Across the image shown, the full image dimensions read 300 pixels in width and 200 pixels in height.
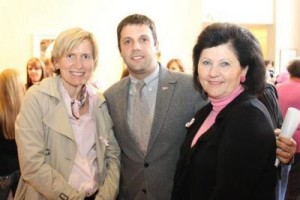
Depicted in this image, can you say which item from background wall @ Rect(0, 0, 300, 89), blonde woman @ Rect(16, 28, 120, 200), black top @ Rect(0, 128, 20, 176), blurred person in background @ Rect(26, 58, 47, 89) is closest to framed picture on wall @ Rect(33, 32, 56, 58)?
background wall @ Rect(0, 0, 300, 89)

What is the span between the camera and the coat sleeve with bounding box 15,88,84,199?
2232 mm

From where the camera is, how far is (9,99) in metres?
3.68

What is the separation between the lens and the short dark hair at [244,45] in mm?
1795

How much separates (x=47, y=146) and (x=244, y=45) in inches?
48.7

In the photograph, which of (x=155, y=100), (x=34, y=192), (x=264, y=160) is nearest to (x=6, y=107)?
(x=34, y=192)

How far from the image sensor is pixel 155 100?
2504 millimetres

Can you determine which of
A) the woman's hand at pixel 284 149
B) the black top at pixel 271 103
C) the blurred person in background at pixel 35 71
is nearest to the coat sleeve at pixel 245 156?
the woman's hand at pixel 284 149

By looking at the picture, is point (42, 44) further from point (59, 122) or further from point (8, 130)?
point (59, 122)

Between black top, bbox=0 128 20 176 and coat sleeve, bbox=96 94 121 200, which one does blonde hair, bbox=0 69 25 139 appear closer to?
black top, bbox=0 128 20 176

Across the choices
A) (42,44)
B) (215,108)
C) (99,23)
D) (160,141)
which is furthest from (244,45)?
(99,23)

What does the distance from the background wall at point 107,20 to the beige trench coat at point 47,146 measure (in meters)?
4.52

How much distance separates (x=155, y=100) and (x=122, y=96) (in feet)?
0.74

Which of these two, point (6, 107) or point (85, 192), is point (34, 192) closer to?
point (85, 192)

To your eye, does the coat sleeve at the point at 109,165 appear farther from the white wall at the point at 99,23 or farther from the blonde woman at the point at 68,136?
the white wall at the point at 99,23
